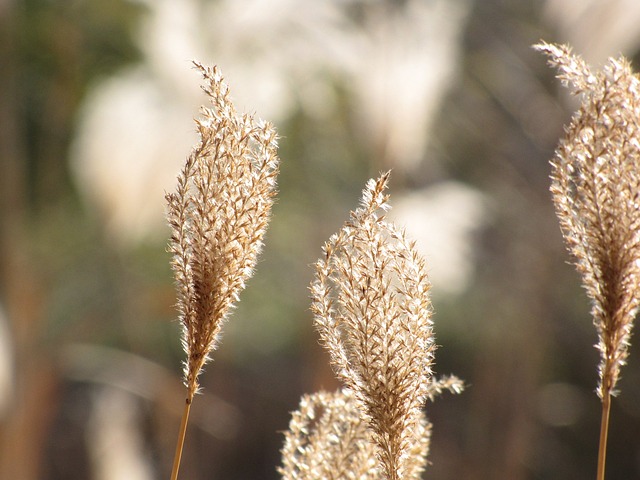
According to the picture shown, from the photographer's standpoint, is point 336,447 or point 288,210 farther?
point 288,210

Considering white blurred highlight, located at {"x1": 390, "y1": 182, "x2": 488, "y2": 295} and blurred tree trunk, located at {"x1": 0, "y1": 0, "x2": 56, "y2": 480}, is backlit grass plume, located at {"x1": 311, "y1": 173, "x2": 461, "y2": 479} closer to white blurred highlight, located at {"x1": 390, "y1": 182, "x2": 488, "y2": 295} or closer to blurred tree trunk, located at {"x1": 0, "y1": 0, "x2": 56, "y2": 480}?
white blurred highlight, located at {"x1": 390, "y1": 182, "x2": 488, "y2": 295}

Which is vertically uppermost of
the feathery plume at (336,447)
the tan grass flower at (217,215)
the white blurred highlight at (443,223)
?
the white blurred highlight at (443,223)

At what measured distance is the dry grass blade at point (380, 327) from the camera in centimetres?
93

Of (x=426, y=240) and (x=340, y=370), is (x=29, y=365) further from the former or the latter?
(x=340, y=370)

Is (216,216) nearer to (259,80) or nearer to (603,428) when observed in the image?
(603,428)

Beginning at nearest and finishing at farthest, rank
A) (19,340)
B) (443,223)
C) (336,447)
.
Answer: (336,447), (19,340), (443,223)

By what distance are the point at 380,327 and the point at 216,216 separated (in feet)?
0.68

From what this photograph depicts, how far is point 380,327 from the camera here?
0.95 meters

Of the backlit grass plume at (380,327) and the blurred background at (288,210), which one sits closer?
the backlit grass plume at (380,327)

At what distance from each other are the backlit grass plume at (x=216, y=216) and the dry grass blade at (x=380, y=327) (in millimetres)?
88

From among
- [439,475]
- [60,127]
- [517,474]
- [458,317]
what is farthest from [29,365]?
[458,317]

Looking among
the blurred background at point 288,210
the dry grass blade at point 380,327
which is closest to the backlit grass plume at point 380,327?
the dry grass blade at point 380,327

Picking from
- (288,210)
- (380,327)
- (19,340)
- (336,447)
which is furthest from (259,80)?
(380,327)

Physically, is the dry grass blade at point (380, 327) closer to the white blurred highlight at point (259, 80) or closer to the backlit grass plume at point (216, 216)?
the backlit grass plume at point (216, 216)
